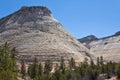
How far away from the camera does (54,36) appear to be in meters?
187

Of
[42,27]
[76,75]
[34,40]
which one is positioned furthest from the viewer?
[42,27]

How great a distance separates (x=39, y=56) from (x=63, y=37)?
3938 centimetres

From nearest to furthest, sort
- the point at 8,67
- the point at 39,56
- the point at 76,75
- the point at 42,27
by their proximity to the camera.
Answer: the point at 8,67 < the point at 76,75 < the point at 39,56 < the point at 42,27

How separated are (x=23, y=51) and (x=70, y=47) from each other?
3232cm

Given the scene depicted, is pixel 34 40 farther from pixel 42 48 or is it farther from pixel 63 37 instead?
pixel 63 37

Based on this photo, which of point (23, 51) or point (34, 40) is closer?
point (23, 51)

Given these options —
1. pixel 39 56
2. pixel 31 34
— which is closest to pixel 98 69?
pixel 39 56

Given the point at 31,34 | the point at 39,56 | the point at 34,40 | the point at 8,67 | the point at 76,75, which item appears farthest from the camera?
the point at 31,34

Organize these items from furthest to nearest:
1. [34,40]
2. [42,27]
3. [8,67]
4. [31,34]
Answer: [42,27]
[31,34]
[34,40]
[8,67]

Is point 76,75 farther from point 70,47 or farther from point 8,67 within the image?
point 70,47

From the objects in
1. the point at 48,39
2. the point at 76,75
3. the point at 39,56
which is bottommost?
the point at 76,75

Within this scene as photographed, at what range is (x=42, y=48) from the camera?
163750mm

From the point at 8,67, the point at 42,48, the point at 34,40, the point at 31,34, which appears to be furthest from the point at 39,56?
the point at 8,67

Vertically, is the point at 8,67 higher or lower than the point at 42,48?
lower
